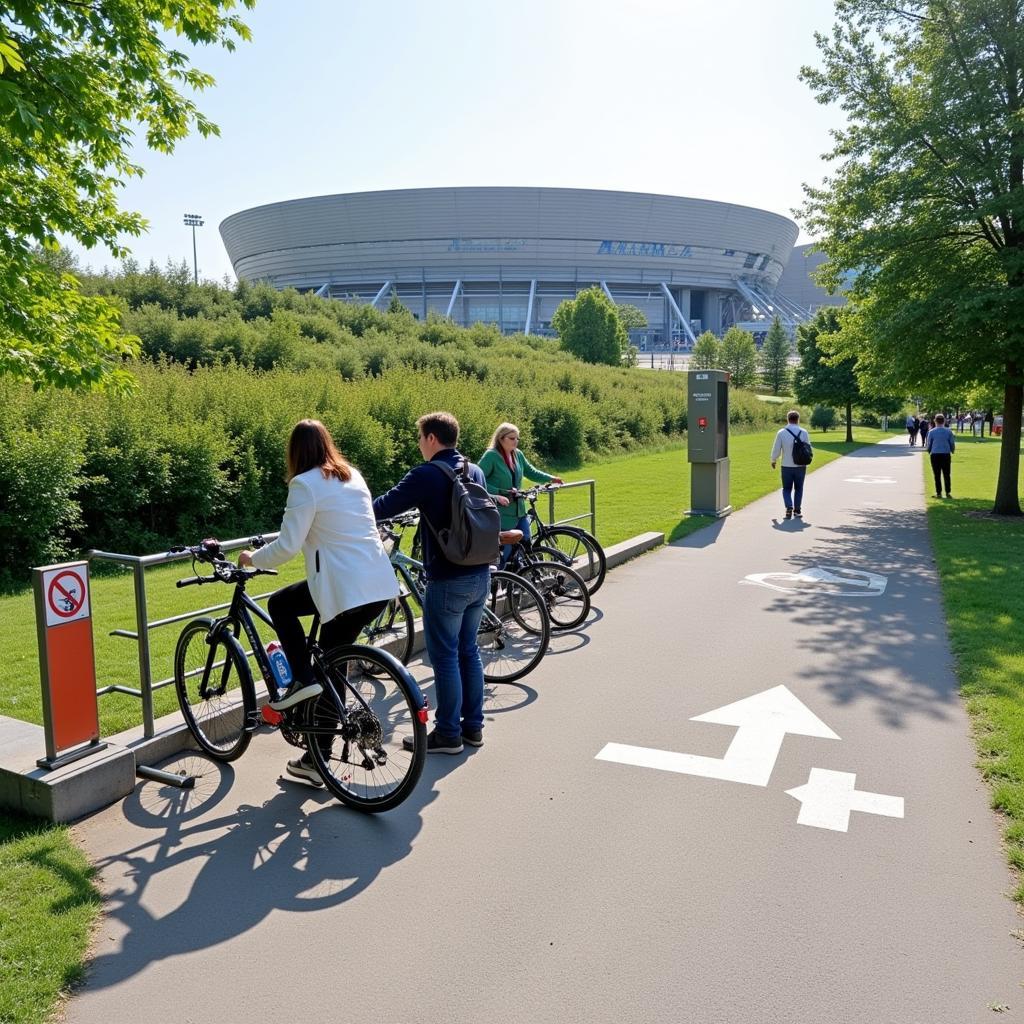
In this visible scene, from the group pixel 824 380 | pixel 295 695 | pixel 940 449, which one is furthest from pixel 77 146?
pixel 824 380

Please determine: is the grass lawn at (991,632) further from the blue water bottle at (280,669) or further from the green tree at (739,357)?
the green tree at (739,357)

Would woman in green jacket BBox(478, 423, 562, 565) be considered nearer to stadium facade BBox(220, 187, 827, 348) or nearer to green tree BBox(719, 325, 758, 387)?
A: green tree BBox(719, 325, 758, 387)

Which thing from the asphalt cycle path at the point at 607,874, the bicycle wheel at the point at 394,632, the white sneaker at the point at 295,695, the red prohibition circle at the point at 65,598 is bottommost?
the asphalt cycle path at the point at 607,874

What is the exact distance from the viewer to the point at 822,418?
2195 inches

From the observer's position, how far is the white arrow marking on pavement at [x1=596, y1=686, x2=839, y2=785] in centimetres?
485

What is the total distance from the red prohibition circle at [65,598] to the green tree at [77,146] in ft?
13.5

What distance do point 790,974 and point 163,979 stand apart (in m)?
2.16

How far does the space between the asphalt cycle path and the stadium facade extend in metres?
106

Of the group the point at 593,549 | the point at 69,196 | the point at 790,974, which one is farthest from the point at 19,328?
the point at 790,974

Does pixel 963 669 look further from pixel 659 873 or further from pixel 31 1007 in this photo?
pixel 31 1007

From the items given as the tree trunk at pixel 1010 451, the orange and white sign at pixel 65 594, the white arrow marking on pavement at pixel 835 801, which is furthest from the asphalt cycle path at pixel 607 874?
the tree trunk at pixel 1010 451

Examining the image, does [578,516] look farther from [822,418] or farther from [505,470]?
[822,418]

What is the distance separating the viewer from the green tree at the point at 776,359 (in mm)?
76250

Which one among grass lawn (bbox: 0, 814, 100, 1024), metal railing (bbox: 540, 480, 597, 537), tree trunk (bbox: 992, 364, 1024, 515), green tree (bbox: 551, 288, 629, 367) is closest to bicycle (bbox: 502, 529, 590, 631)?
metal railing (bbox: 540, 480, 597, 537)
